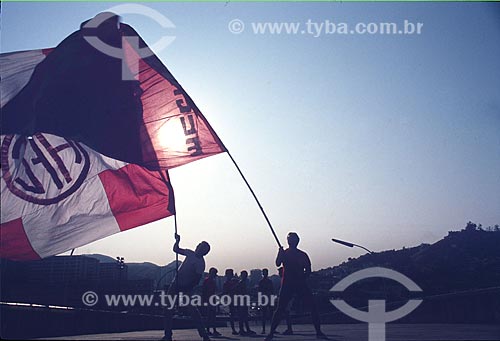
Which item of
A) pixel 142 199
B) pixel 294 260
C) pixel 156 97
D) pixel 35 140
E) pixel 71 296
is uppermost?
pixel 156 97

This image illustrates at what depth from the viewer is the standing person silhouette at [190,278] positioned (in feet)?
30.1

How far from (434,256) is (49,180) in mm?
32348

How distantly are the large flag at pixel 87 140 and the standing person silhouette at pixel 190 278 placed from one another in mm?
1735

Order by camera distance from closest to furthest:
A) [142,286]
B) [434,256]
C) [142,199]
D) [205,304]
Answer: [142,199]
[205,304]
[142,286]
[434,256]

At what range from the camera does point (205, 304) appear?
1460cm

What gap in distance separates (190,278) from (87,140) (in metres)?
3.26

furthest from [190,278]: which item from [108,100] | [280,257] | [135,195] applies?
[108,100]

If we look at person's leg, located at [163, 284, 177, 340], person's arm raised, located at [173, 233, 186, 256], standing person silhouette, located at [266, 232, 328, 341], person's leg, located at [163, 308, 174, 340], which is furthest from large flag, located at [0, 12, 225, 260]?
standing person silhouette, located at [266, 232, 328, 341]

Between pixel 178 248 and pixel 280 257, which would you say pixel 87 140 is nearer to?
pixel 178 248

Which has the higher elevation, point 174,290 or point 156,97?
point 156,97

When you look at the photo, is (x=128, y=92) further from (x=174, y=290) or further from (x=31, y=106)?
(x=174, y=290)

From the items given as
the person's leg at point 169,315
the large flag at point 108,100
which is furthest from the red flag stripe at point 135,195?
the person's leg at point 169,315

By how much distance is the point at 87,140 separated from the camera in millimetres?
10477

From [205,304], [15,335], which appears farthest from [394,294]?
[15,335]
